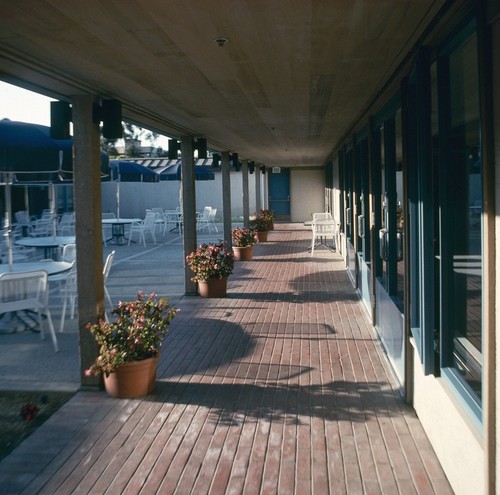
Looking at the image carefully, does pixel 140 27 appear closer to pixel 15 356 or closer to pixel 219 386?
pixel 219 386

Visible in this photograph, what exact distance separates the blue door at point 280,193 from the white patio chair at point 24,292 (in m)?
17.9

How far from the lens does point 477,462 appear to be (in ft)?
7.67

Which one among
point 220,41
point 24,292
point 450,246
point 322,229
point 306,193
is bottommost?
point 24,292

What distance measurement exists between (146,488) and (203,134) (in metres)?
5.93

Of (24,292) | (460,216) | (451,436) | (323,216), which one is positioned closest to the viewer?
(451,436)

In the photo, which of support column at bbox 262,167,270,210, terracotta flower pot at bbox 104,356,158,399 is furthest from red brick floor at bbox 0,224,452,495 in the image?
support column at bbox 262,167,270,210

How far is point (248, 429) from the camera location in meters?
3.55

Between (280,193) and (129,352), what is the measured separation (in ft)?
63.5

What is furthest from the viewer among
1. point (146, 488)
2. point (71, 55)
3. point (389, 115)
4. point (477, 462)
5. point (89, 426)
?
point (389, 115)

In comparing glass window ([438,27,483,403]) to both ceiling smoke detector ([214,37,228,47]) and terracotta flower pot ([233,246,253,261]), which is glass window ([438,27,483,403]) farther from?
terracotta flower pot ([233,246,253,261])

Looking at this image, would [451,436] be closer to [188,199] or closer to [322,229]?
[188,199]

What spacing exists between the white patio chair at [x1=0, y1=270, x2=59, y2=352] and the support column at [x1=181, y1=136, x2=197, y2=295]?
274 cm

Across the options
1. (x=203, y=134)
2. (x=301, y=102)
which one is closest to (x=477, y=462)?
(x=301, y=102)

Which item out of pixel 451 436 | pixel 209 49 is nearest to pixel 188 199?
pixel 209 49
